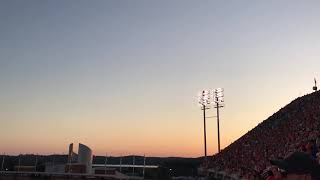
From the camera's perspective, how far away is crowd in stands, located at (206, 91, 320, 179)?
118 ft

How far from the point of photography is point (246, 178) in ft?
102

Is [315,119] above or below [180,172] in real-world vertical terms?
above

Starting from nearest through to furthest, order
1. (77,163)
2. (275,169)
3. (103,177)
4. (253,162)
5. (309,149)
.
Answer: (275,169), (309,149), (253,162), (103,177), (77,163)

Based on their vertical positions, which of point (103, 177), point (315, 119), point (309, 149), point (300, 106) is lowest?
point (103, 177)

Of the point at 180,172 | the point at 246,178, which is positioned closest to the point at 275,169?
the point at 246,178

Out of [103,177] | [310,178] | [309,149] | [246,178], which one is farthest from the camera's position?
[103,177]

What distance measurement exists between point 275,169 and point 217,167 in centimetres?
3898

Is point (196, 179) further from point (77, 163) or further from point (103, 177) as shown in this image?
point (77, 163)

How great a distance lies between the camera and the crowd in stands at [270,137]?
36094mm

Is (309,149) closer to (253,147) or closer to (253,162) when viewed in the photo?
(253,162)

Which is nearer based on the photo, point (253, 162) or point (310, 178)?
point (310, 178)

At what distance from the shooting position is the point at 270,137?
4541 cm

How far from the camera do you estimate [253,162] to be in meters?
37.4

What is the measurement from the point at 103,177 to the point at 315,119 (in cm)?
2305
